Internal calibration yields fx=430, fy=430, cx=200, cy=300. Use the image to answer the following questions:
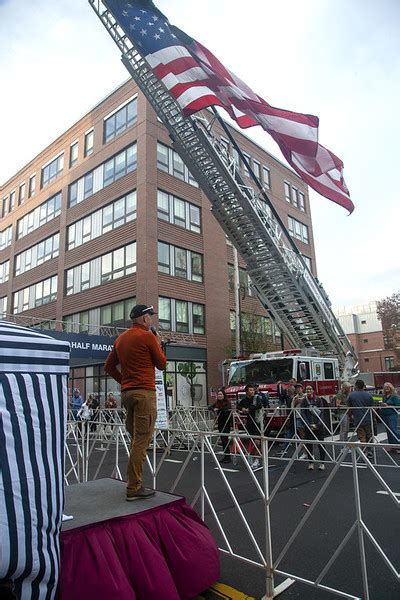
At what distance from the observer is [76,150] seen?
3020 centimetres

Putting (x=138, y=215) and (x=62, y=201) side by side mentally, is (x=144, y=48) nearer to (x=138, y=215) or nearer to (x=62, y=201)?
(x=138, y=215)

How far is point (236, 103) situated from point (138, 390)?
7.98 metres

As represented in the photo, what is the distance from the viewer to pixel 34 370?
2.75 meters

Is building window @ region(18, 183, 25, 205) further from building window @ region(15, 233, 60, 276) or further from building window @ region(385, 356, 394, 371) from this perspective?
building window @ region(385, 356, 394, 371)

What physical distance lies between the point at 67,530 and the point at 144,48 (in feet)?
35.9

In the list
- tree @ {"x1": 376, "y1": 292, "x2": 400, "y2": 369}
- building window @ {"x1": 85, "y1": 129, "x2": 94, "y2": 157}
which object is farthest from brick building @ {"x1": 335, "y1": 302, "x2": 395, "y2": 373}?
building window @ {"x1": 85, "y1": 129, "x2": 94, "y2": 157}

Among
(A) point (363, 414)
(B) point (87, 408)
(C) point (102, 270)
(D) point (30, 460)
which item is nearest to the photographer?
(D) point (30, 460)

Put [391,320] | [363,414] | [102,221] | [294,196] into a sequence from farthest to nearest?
1. [391,320]
2. [294,196]
3. [102,221]
4. [363,414]

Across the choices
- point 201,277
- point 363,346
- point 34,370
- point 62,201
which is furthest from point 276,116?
point 363,346

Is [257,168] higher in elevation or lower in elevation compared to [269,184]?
higher

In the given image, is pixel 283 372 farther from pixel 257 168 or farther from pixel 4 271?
pixel 4 271

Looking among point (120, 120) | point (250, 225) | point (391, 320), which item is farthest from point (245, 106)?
point (391, 320)

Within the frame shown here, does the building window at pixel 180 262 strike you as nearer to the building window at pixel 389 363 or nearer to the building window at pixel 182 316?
the building window at pixel 182 316

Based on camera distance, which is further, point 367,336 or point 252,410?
point 367,336
